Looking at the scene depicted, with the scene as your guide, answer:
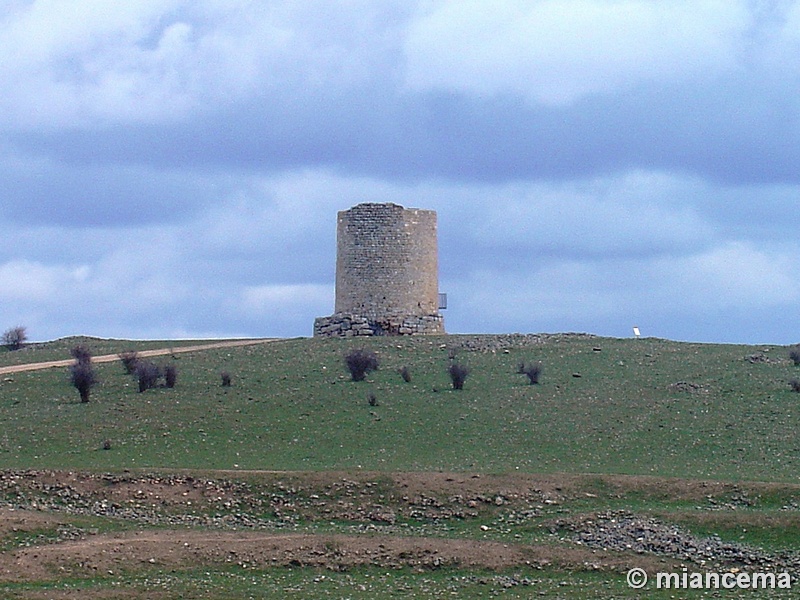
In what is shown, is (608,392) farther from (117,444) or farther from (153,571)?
(153,571)

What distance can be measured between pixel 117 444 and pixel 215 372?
10.6 meters

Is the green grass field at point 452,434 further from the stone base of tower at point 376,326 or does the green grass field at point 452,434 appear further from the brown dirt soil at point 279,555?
the stone base of tower at point 376,326

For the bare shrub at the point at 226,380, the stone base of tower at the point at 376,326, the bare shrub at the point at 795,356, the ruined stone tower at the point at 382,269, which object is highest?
the ruined stone tower at the point at 382,269

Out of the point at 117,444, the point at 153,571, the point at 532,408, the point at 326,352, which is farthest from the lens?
the point at 326,352

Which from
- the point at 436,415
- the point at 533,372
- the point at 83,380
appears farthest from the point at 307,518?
the point at 533,372

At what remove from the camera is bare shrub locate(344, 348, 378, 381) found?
38938 millimetres

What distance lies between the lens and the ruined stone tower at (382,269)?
4988 centimetres

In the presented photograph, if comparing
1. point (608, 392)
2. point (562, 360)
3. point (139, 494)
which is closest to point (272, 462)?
point (139, 494)

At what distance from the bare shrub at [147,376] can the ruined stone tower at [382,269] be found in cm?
1286

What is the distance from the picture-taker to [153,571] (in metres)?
21.2

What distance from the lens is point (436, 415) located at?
1329 inches

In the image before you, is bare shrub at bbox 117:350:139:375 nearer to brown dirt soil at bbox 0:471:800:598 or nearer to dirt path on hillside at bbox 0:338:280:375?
dirt path on hillside at bbox 0:338:280:375

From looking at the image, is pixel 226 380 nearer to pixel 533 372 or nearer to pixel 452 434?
pixel 533 372

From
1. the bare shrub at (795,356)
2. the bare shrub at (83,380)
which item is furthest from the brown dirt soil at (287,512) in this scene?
the bare shrub at (795,356)
